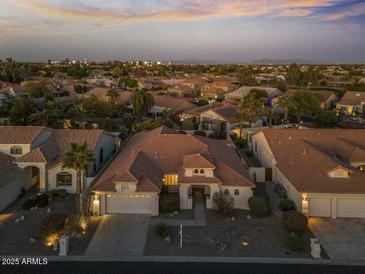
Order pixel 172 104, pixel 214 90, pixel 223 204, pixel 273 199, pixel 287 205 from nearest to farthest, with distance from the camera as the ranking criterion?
pixel 223 204 < pixel 287 205 < pixel 273 199 < pixel 172 104 < pixel 214 90

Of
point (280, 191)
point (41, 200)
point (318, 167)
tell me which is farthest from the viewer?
point (280, 191)

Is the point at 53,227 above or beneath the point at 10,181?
beneath

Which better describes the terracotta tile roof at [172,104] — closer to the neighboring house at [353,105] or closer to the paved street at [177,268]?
the neighboring house at [353,105]

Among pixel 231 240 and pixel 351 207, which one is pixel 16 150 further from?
pixel 351 207

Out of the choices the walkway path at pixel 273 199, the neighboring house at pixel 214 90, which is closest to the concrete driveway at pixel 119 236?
the walkway path at pixel 273 199

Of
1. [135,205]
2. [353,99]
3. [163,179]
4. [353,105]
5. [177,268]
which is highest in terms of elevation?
[353,99]

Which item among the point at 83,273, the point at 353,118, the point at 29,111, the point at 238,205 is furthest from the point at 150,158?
the point at 353,118

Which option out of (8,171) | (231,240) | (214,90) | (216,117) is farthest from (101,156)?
(214,90)

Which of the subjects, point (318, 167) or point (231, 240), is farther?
point (318, 167)
